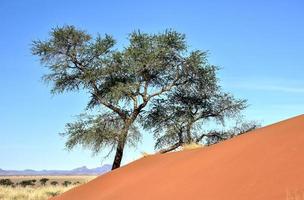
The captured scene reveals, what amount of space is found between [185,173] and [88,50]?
25531 mm

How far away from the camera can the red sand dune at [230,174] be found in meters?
6.11

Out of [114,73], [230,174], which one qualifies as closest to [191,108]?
[114,73]

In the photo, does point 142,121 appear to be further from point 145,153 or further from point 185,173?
point 185,173

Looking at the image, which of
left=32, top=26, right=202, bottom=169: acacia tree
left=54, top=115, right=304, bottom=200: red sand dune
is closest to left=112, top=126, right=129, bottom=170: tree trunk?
left=32, top=26, right=202, bottom=169: acacia tree

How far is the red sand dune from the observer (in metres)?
6.11

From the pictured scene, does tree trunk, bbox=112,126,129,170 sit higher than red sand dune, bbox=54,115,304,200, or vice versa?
tree trunk, bbox=112,126,129,170

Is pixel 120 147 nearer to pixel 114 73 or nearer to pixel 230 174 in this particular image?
pixel 114 73

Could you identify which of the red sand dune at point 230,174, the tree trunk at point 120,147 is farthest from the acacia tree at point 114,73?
the red sand dune at point 230,174

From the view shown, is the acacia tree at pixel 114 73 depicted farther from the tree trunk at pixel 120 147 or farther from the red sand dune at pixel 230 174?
the red sand dune at pixel 230 174

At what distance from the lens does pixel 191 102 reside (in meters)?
34.2

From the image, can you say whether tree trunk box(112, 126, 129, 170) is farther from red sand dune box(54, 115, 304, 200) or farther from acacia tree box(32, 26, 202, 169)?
red sand dune box(54, 115, 304, 200)

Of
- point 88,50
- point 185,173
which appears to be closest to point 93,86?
point 88,50

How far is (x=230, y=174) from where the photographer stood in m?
7.21

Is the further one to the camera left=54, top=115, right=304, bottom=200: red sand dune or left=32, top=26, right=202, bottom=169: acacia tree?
left=32, top=26, right=202, bottom=169: acacia tree
